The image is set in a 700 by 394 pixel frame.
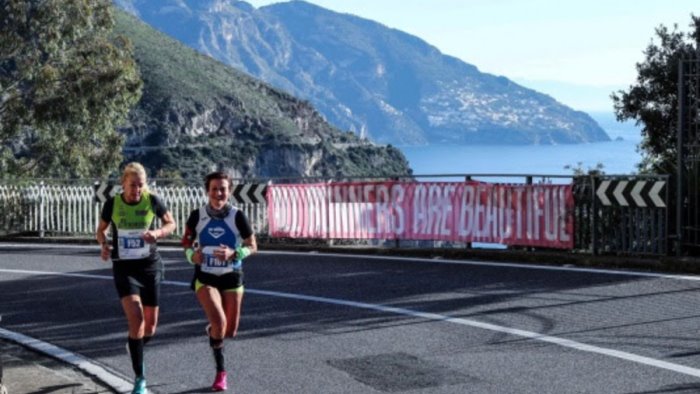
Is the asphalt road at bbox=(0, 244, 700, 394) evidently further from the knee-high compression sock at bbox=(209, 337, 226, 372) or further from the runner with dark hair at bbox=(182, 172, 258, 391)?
the runner with dark hair at bbox=(182, 172, 258, 391)

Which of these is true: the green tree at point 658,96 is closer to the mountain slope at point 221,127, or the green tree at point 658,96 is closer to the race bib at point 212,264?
the race bib at point 212,264

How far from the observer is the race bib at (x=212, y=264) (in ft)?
25.5

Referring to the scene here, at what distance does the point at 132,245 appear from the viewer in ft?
26.1

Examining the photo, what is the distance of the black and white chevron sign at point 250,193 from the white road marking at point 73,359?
9222 millimetres

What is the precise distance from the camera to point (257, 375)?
8086 millimetres

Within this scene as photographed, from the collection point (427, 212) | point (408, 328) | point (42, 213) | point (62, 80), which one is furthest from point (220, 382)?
point (62, 80)

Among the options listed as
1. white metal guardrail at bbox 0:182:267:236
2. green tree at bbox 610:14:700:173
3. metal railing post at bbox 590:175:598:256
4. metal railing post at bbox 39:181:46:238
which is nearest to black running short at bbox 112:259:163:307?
metal railing post at bbox 590:175:598:256

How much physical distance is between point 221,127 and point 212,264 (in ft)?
418

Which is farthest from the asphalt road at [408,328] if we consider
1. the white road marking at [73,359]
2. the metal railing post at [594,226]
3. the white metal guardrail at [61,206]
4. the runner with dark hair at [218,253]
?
the white metal guardrail at [61,206]

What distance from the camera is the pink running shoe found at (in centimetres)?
758

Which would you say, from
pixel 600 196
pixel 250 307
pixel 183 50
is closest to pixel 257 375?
pixel 250 307

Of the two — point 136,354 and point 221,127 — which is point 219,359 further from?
point 221,127

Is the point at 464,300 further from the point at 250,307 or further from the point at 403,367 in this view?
the point at 403,367

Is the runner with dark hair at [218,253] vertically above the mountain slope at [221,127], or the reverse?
the mountain slope at [221,127]
